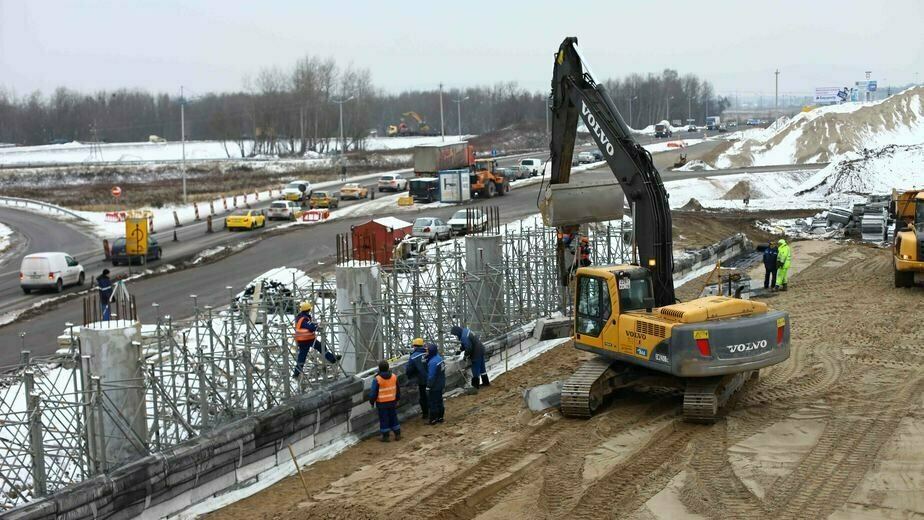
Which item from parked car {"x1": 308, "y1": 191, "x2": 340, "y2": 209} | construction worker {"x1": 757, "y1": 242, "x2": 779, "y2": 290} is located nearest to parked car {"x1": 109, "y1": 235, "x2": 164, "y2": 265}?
parked car {"x1": 308, "y1": 191, "x2": 340, "y2": 209}

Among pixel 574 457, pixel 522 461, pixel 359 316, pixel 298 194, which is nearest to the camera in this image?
pixel 522 461

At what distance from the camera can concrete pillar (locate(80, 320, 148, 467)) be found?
44.5ft

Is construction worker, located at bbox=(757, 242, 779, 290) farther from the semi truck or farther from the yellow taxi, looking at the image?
the semi truck

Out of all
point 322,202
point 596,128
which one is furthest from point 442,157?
point 596,128

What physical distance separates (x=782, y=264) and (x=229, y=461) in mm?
19361

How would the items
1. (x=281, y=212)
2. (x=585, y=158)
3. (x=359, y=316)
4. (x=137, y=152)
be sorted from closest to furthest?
1. (x=359, y=316)
2. (x=281, y=212)
3. (x=585, y=158)
4. (x=137, y=152)

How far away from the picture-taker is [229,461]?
44.9 feet

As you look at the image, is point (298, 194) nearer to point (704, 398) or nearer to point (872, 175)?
point (872, 175)

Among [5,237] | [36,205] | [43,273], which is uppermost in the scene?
[36,205]

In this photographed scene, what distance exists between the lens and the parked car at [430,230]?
41.6m

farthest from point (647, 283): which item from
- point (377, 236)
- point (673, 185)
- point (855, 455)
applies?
point (673, 185)

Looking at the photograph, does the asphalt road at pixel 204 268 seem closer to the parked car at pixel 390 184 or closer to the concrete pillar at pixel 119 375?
the parked car at pixel 390 184

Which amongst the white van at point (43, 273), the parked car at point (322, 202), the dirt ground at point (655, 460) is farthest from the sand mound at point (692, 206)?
the dirt ground at point (655, 460)

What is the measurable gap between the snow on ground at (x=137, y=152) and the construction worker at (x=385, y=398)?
333ft
